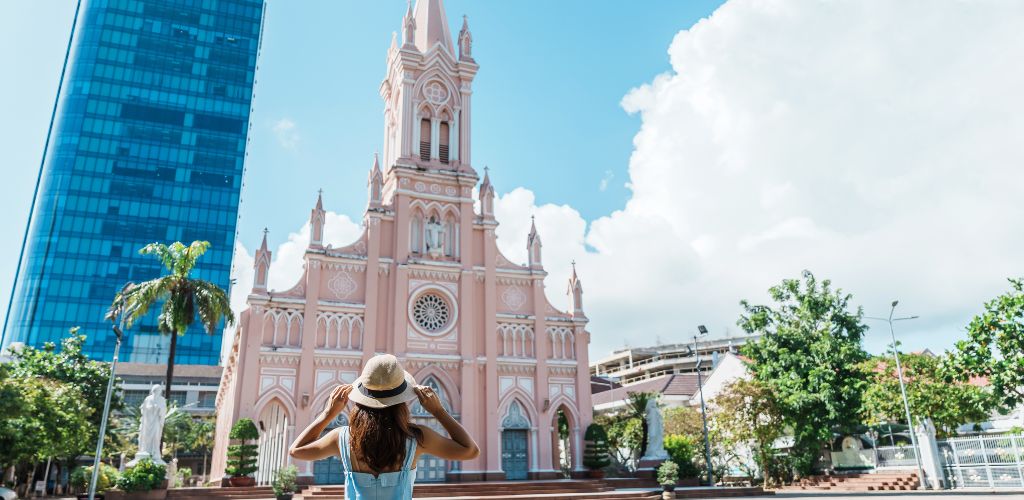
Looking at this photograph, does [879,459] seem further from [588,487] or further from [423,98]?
[423,98]

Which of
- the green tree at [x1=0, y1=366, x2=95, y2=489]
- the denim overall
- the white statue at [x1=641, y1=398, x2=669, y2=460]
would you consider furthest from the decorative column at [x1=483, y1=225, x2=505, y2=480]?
the denim overall

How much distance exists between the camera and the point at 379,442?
3.02m

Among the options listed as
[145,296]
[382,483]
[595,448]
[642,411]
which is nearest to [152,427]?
[145,296]

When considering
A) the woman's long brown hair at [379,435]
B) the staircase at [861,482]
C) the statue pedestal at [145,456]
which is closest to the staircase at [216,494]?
the statue pedestal at [145,456]

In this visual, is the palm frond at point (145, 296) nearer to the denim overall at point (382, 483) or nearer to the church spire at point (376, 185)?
the church spire at point (376, 185)

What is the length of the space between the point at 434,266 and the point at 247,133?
57.8m

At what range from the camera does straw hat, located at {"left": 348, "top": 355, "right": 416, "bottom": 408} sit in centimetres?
294

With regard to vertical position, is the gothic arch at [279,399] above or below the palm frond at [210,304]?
below

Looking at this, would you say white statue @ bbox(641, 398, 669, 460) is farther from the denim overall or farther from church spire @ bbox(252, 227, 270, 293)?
the denim overall

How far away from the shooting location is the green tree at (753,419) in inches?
1266

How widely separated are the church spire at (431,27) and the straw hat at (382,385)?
35458 mm

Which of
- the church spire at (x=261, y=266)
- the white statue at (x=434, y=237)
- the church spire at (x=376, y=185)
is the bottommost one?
the church spire at (x=261, y=266)

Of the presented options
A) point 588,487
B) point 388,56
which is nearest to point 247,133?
point 388,56

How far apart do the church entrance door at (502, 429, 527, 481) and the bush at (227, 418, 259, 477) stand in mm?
10860
